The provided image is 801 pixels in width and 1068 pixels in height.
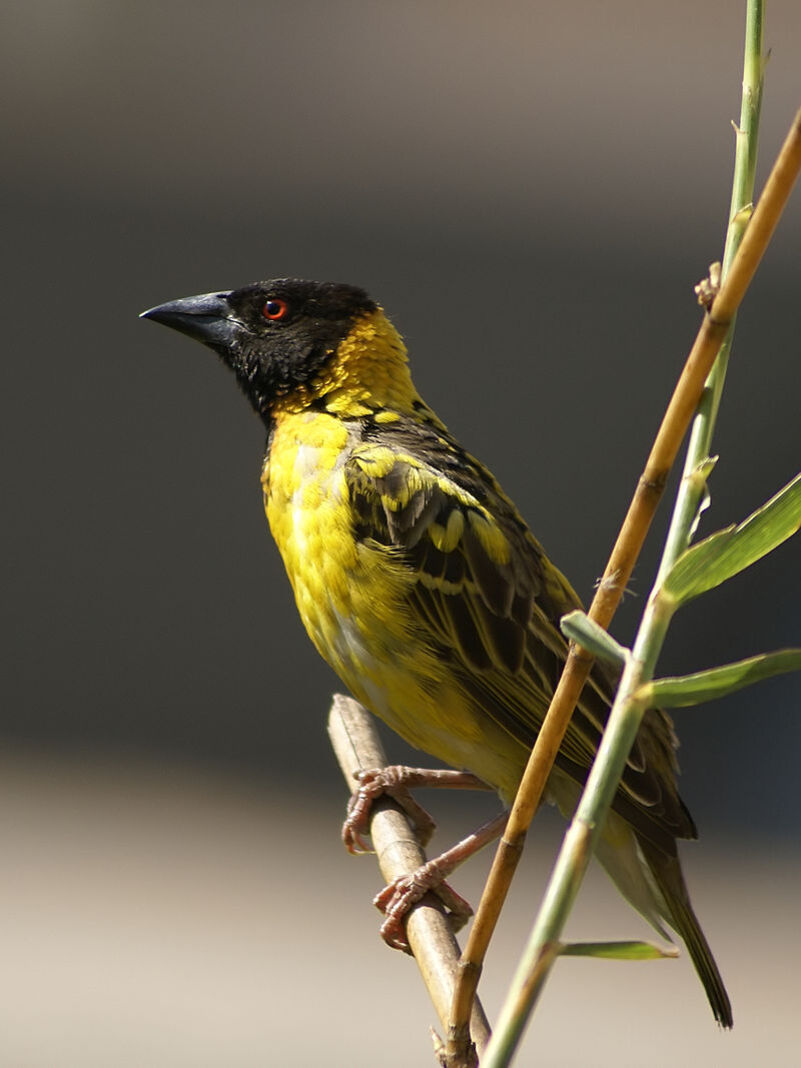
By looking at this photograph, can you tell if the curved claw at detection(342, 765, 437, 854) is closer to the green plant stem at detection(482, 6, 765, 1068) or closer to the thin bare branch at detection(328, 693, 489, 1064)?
the thin bare branch at detection(328, 693, 489, 1064)

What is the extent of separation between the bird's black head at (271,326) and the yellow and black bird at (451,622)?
30 centimetres

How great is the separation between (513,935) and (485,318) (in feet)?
11.6

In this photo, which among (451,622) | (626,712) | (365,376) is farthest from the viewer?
(365,376)

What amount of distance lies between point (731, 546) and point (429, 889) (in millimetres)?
1839

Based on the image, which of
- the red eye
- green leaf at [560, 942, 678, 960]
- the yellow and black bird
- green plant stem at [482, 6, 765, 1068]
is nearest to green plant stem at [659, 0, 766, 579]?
green plant stem at [482, 6, 765, 1068]

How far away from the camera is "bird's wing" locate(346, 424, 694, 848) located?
2.94m

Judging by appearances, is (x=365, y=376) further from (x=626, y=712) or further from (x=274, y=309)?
(x=626, y=712)

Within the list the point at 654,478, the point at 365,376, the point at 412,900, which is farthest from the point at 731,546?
the point at 365,376

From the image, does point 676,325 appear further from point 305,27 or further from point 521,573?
point 521,573

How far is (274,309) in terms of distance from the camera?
3.57 m

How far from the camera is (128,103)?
9.39m

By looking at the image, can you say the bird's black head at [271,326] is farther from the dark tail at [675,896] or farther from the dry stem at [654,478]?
the dry stem at [654,478]

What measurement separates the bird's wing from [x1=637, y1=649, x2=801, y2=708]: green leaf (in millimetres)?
2128

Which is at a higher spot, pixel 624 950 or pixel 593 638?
pixel 593 638
